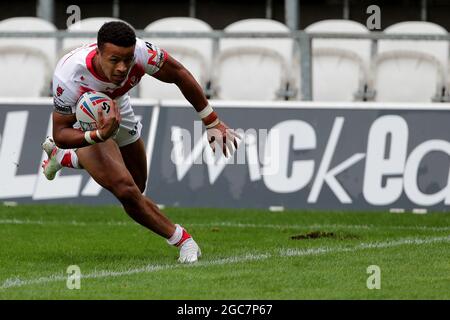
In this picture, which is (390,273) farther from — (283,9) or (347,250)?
(283,9)

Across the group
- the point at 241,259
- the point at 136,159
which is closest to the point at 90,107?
the point at 136,159

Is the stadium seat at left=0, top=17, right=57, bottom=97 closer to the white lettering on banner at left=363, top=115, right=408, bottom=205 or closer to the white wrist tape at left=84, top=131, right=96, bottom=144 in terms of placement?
the white lettering on banner at left=363, top=115, right=408, bottom=205

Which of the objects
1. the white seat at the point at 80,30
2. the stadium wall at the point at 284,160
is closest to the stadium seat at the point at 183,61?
the white seat at the point at 80,30

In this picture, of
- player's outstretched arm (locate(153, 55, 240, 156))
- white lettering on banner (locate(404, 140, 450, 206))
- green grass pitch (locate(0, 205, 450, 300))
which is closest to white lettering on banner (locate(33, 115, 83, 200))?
green grass pitch (locate(0, 205, 450, 300))

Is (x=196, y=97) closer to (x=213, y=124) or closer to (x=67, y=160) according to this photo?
(x=213, y=124)

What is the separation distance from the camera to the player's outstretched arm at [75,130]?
9.86 m

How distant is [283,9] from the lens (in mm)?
19828

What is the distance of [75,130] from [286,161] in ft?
14.8

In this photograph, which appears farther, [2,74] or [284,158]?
[2,74]

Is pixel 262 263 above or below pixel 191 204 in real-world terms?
above

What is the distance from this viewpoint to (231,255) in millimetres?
10922

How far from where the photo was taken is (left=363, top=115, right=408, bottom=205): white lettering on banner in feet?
46.5

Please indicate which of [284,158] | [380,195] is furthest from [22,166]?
[380,195]

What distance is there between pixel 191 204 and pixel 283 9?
20.2ft
